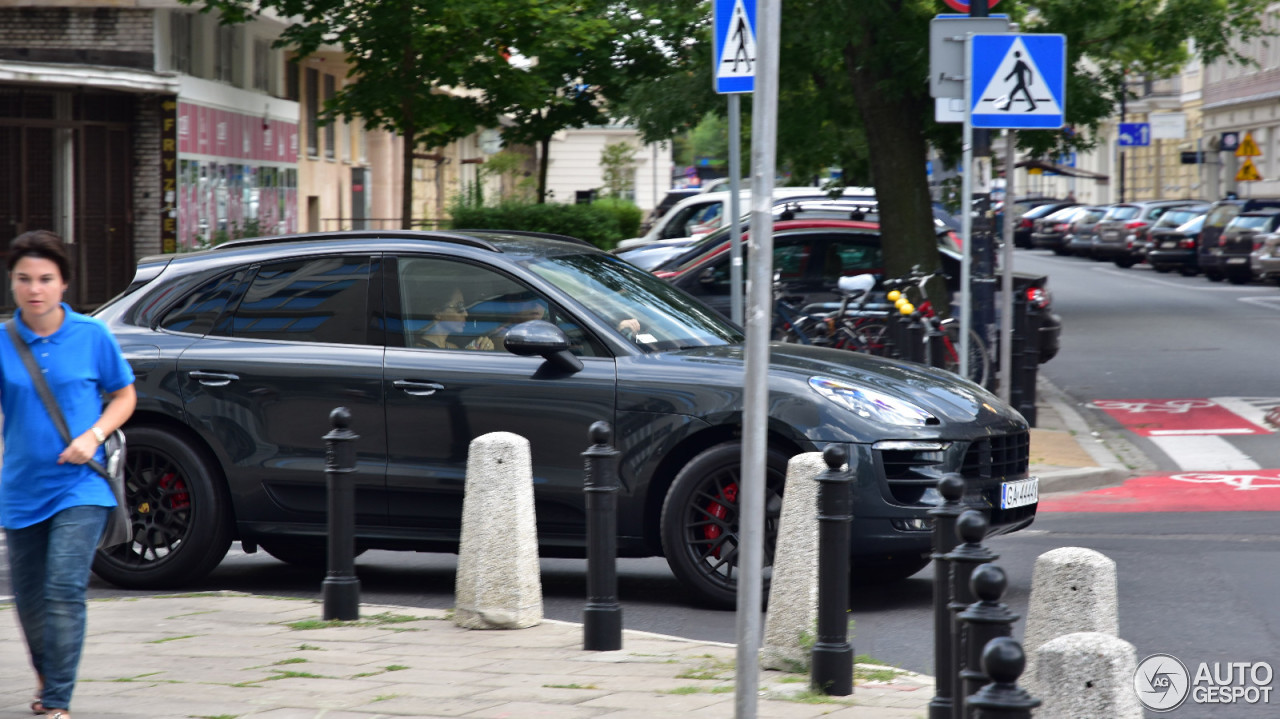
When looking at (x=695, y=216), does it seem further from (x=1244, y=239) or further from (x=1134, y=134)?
(x=1134, y=134)

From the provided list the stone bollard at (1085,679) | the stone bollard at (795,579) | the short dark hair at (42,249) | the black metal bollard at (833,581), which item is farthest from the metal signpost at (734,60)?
the stone bollard at (1085,679)

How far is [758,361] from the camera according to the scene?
4520 millimetres

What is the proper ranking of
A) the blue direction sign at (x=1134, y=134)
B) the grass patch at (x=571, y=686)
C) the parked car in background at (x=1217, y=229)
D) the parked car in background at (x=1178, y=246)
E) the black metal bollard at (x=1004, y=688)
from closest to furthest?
the black metal bollard at (x=1004, y=688)
the grass patch at (x=571, y=686)
the parked car in background at (x=1217, y=229)
the parked car in background at (x=1178, y=246)
the blue direction sign at (x=1134, y=134)

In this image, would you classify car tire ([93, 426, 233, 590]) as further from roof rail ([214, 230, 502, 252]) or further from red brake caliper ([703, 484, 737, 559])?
red brake caliper ([703, 484, 737, 559])

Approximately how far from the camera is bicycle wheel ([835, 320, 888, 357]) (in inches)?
560

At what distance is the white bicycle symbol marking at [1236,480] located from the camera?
35.7 ft

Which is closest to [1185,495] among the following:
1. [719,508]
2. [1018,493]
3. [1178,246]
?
[1018,493]

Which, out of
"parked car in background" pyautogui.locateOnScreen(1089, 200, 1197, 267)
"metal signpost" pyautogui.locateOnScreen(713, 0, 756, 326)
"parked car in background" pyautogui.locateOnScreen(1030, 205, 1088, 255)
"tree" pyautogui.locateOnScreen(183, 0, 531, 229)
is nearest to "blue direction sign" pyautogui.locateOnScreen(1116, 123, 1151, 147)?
"parked car in background" pyautogui.locateOnScreen(1030, 205, 1088, 255)

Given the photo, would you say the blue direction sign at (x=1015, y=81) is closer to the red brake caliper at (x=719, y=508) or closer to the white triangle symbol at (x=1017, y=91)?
the white triangle symbol at (x=1017, y=91)

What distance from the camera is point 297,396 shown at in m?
7.61

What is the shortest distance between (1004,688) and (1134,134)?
6215 centimetres

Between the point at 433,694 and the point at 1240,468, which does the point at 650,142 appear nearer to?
the point at 1240,468

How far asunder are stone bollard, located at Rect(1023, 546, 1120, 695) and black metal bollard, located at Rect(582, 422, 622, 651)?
2016 millimetres

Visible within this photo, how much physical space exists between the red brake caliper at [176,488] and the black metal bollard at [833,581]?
11.9 feet
